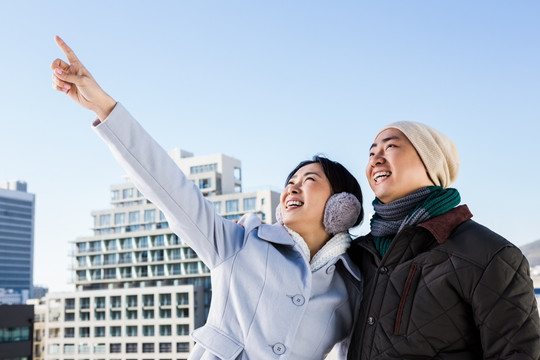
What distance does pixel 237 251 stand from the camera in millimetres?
2076

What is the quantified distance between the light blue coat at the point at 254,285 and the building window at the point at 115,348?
4668 cm

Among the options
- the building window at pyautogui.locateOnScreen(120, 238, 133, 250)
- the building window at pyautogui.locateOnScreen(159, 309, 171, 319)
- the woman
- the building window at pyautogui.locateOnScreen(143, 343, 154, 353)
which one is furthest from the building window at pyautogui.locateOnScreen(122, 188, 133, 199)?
the woman

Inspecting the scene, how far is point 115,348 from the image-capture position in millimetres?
45781

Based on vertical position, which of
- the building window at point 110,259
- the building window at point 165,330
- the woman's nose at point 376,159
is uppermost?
the woman's nose at point 376,159

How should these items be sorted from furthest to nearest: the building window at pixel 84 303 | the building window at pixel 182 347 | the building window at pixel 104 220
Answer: the building window at pixel 104 220 → the building window at pixel 84 303 → the building window at pixel 182 347

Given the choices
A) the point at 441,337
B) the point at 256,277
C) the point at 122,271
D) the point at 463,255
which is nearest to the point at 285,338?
the point at 256,277

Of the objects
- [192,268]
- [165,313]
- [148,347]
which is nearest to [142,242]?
[192,268]

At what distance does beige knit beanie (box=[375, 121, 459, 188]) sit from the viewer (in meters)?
2.04

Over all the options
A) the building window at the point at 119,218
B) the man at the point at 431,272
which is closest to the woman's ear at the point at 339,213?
the man at the point at 431,272

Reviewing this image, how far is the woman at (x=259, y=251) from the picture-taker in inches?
70.3

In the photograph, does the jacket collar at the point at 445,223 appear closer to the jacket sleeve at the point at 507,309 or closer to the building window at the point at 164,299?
the jacket sleeve at the point at 507,309

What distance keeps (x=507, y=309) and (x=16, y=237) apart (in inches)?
4724

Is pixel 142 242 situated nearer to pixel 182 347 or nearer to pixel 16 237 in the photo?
pixel 182 347

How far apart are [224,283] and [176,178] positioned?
17.5 inches
